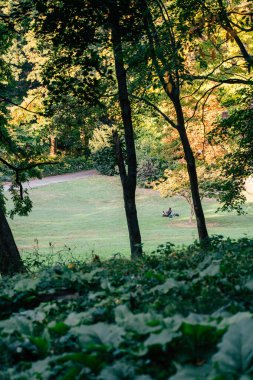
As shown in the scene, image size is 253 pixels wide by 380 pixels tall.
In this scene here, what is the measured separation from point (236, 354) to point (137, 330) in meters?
0.78

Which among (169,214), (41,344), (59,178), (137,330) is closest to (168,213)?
(169,214)

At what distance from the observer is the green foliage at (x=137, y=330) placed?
234 centimetres

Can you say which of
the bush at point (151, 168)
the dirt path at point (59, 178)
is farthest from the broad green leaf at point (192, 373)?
the dirt path at point (59, 178)

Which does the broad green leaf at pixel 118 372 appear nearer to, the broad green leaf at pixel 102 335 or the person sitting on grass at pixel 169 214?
the broad green leaf at pixel 102 335

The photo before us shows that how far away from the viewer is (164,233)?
29.7 m

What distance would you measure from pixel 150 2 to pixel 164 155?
58.9 feet

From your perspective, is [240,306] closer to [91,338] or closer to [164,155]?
[91,338]

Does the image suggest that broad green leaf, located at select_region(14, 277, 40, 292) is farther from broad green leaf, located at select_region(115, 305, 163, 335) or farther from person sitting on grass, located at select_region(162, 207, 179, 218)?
person sitting on grass, located at select_region(162, 207, 179, 218)

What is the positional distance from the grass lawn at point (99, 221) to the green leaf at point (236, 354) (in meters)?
18.3

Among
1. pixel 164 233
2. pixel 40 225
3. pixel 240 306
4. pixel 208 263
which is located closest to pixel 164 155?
pixel 164 233

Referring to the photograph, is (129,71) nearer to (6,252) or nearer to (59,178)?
(6,252)

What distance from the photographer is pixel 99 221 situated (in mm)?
36438

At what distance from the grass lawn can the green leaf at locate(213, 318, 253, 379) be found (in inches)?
719

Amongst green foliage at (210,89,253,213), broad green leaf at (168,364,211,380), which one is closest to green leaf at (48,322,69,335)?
broad green leaf at (168,364,211,380)
